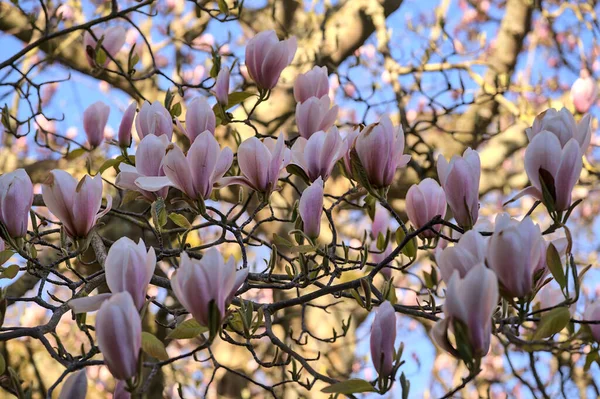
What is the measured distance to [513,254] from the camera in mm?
515

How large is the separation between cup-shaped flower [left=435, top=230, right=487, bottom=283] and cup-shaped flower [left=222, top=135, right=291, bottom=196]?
233mm

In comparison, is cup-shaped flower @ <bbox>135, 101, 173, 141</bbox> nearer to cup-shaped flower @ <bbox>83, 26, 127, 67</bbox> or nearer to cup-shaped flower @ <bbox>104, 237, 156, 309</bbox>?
cup-shaped flower @ <bbox>104, 237, 156, 309</bbox>

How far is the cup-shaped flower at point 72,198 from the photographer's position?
638mm

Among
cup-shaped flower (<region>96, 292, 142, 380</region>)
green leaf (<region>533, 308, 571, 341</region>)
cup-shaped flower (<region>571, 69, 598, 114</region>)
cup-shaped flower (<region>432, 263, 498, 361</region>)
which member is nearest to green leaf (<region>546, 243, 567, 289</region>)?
green leaf (<region>533, 308, 571, 341</region>)

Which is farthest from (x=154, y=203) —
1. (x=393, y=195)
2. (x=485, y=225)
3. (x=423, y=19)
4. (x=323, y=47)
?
(x=423, y=19)

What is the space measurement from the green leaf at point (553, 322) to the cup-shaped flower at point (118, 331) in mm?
342

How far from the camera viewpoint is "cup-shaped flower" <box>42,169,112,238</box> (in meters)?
0.64

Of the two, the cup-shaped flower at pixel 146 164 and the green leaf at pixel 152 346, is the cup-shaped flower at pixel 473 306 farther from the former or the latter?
the cup-shaped flower at pixel 146 164

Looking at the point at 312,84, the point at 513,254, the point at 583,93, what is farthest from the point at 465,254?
the point at 583,93

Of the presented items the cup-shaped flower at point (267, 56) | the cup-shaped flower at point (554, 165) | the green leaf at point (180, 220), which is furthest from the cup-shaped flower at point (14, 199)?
the cup-shaped flower at point (554, 165)

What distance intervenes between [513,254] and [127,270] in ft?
1.01

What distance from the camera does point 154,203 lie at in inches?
27.3

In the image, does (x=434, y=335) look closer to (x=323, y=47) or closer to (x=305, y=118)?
(x=305, y=118)

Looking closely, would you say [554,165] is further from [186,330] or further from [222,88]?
[222,88]
